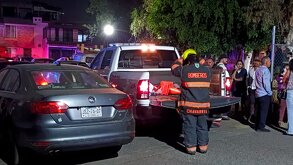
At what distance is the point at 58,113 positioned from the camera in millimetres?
5734

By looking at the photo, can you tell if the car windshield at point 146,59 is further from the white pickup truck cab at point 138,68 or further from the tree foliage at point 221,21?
the tree foliage at point 221,21

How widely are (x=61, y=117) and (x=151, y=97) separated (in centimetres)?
236

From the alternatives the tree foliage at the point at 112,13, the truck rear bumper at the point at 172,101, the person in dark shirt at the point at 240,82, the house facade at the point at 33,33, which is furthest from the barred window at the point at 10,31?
the truck rear bumper at the point at 172,101

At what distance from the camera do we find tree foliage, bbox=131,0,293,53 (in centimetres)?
1435

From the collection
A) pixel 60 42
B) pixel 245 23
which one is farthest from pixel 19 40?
pixel 245 23

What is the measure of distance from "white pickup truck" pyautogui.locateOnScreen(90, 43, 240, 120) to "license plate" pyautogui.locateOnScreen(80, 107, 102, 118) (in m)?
1.60

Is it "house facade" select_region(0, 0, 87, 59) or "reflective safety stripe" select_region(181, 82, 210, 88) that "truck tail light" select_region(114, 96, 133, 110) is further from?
"house facade" select_region(0, 0, 87, 59)

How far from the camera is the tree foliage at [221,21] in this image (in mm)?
14352

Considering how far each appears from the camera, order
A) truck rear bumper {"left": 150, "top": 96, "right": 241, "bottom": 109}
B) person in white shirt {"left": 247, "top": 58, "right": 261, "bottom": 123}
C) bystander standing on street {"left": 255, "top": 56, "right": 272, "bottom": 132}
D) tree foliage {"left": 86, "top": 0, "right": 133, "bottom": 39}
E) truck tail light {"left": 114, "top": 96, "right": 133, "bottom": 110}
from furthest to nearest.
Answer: tree foliage {"left": 86, "top": 0, "right": 133, "bottom": 39} < person in white shirt {"left": 247, "top": 58, "right": 261, "bottom": 123} < bystander standing on street {"left": 255, "top": 56, "right": 272, "bottom": 132} < truck rear bumper {"left": 150, "top": 96, "right": 241, "bottom": 109} < truck tail light {"left": 114, "top": 96, "right": 133, "bottom": 110}

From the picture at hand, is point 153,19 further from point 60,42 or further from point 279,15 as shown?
point 60,42

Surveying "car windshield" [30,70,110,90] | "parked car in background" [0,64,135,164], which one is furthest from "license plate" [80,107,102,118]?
"car windshield" [30,70,110,90]

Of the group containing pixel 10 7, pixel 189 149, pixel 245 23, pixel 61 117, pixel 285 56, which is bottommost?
pixel 189 149

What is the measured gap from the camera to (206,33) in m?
15.6

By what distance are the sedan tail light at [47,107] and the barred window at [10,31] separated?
52938 mm
